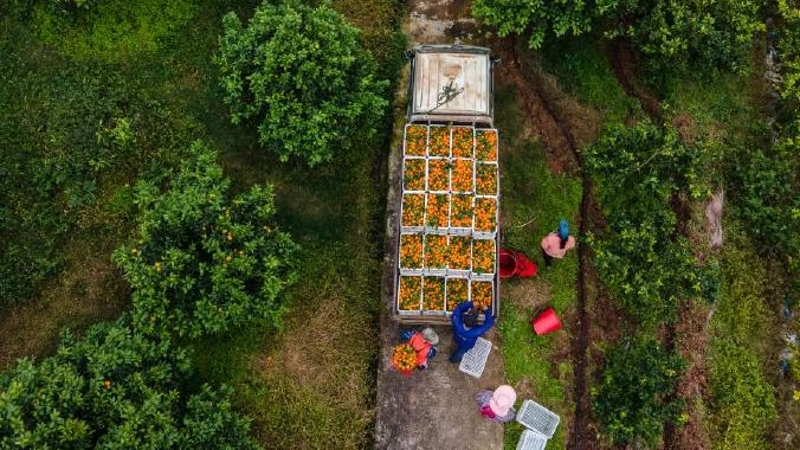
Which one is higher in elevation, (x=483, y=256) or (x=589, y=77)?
(x=589, y=77)

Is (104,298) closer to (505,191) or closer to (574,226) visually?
(505,191)

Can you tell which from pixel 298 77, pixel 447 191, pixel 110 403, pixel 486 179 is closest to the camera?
pixel 110 403

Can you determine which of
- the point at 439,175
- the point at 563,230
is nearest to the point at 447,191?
the point at 439,175

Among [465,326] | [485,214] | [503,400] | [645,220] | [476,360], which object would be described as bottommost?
[503,400]

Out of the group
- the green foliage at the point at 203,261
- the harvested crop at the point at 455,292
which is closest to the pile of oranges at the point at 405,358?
the harvested crop at the point at 455,292

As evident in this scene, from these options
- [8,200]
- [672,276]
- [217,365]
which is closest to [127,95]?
[8,200]

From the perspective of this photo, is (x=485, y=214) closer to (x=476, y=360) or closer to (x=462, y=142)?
(x=462, y=142)

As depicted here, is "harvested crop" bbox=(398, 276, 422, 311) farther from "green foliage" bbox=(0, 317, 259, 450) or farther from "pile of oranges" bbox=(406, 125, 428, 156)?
"green foliage" bbox=(0, 317, 259, 450)
